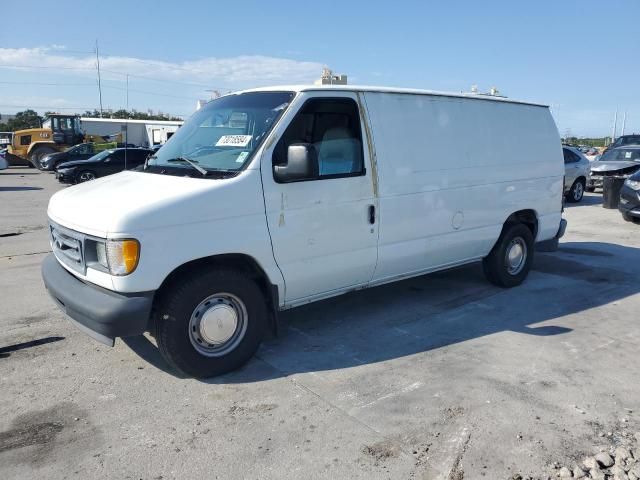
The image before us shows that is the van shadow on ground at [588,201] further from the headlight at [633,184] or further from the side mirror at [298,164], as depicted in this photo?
the side mirror at [298,164]

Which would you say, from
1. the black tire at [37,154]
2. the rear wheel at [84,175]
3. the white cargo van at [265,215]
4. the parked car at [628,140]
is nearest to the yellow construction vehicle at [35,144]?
the black tire at [37,154]

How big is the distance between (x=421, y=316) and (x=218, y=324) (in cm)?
235

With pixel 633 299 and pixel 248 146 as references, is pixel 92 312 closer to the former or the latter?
pixel 248 146

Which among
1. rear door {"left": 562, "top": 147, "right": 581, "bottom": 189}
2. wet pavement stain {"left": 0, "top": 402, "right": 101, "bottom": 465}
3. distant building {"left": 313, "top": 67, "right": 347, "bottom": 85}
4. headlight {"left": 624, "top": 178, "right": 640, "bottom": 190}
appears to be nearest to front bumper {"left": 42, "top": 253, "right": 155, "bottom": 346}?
wet pavement stain {"left": 0, "top": 402, "right": 101, "bottom": 465}

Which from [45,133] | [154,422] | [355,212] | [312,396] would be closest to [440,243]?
[355,212]

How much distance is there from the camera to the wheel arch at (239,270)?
12.6ft

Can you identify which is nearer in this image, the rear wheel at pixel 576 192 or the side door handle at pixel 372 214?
the side door handle at pixel 372 214

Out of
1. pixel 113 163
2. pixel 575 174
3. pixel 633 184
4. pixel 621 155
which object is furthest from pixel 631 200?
pixel 113 163

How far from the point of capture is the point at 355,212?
459 cm

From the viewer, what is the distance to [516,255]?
257 inches

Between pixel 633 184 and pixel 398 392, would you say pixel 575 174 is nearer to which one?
pixel 633 184

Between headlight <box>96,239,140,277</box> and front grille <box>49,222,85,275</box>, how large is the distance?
383 millimetres

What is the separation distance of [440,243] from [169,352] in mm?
2936

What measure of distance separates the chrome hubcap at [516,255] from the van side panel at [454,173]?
0.33 m
